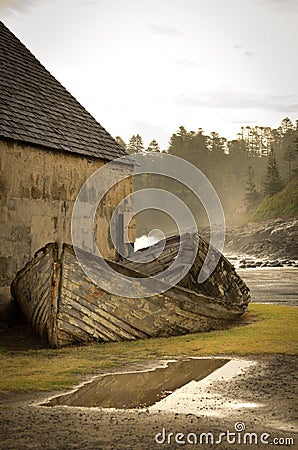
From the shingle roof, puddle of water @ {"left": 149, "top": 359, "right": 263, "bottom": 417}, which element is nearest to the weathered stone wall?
the shingle roof

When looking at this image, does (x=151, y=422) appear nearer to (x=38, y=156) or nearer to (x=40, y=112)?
(x=38, y=156)

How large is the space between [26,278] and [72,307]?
1.34 metres

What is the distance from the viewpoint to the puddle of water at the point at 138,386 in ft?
17.8

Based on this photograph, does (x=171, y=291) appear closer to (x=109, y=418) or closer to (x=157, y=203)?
(x=109, y=418)

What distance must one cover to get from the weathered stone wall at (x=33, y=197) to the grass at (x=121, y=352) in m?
2.97

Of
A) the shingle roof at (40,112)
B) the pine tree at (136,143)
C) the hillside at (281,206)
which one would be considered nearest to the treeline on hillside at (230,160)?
the pine tree at (136,143)

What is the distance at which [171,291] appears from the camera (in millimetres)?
9258

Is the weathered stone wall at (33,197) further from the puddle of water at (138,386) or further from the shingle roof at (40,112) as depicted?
the puddle of water at (138,386)

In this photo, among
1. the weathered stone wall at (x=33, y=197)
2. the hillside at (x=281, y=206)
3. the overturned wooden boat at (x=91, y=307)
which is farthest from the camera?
the hillside at (x=281, y=206)

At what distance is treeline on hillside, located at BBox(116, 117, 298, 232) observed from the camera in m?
102

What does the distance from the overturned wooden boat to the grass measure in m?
0.22

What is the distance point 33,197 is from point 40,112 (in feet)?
7.26

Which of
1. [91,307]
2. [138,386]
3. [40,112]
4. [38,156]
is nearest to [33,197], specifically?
[38,156]

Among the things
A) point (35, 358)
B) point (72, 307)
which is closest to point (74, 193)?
point (72, 307)
